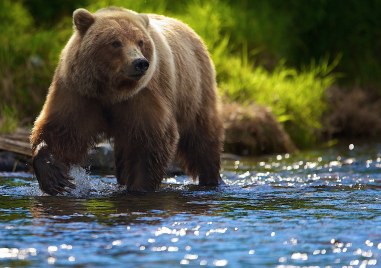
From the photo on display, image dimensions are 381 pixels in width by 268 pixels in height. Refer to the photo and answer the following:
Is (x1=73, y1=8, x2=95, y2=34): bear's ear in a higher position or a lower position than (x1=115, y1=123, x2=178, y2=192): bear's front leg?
higher

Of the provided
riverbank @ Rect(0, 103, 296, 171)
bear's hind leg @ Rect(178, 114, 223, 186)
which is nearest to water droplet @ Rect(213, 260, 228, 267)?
bear's hind leg @ Rect(178, 114, 223, 186)

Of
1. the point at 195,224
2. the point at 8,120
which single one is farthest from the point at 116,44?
the point at 8,120

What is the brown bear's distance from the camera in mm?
8062

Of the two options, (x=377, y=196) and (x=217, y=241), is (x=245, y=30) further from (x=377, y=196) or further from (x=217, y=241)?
(x=217, y=241)

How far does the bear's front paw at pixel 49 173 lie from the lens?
823 centimetres

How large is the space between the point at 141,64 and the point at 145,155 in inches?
38.6

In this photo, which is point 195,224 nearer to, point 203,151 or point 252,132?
point 203,151

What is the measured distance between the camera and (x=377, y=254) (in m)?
5.90

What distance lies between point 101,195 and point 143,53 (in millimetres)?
1217

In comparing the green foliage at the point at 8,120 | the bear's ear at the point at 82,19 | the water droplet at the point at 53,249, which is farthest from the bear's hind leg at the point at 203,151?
the water droplet at the point at 53,249

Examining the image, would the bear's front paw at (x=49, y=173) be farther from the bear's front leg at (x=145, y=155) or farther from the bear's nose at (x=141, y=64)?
the bear's nose at (x=141, y=64)

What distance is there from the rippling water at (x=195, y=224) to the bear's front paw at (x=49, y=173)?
0.11 meters

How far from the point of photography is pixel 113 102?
8211mm

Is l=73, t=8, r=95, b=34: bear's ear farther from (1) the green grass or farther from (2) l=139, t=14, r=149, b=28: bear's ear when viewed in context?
(1) the green grass
